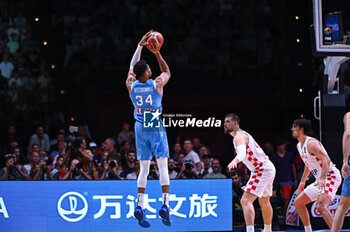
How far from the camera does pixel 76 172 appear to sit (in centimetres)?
1192

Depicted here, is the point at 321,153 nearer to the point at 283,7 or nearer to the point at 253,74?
the point at 253,74

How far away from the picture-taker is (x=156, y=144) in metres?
8.99

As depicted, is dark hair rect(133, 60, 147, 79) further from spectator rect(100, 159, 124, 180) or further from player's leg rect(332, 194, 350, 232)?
player's leg rect(332, 194, 350, 232)

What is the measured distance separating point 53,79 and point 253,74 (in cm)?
572

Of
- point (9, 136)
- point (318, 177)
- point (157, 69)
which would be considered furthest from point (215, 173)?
point (9, 136)

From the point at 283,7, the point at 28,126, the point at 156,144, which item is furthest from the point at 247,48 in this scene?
the point at 156,144

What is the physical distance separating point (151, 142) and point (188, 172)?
10.2ft

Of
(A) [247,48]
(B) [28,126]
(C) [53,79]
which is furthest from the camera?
(A) [247,48]

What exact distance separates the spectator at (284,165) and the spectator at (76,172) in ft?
13.9

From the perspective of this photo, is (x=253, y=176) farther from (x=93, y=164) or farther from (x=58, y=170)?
(x=58, y=170)

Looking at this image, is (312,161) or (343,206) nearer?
(343,206)

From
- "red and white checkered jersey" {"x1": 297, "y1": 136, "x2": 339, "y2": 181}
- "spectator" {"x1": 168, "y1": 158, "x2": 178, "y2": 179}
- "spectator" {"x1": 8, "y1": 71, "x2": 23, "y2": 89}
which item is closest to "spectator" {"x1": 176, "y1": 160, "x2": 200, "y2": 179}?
"spectator" {"x1": 168, "y1": 158, "x2": 178, "y2": 179}

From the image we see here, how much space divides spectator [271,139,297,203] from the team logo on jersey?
16.6 feet

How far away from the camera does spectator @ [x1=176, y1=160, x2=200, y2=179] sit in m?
11.9
